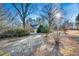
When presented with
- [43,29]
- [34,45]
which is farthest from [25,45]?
[43,29]

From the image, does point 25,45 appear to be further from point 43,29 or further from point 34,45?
point 43,29

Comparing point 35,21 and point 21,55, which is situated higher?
point 35,21

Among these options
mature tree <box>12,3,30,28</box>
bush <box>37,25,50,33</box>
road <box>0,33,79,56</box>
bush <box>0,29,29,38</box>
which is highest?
mature tree <box>12,3,30,28</box>

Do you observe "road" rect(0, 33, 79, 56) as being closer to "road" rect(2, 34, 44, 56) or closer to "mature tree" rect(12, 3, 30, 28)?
"road" rect(2, 34, 44, 56)

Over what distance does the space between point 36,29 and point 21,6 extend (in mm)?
207

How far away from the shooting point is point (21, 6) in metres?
1.36

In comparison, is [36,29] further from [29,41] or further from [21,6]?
[21,6]

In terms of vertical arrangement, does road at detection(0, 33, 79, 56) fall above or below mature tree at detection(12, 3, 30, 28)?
below

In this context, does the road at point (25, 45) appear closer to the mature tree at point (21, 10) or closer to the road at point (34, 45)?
the road at point (34, 45)

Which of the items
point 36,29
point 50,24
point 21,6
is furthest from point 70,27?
Result: point 21,6

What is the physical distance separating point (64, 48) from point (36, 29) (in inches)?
9.8

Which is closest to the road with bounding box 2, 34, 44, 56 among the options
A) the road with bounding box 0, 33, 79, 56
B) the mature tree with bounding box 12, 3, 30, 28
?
the road with bounding box 0, 33, 79, 56

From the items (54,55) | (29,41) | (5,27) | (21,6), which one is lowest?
(54,55)

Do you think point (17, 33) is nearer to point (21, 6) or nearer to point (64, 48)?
point (21, 6)
